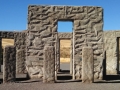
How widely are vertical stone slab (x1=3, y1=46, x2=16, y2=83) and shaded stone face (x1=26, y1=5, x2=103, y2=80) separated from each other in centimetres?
148

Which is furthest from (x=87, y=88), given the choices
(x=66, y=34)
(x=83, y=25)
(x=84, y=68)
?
(x=66, y=34)

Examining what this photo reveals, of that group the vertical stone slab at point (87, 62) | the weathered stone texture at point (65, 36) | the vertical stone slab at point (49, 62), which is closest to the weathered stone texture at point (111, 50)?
the weathered stone texture at point (65, 36)

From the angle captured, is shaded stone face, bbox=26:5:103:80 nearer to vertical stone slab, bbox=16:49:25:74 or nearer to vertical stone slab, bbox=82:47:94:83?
vertical stone slab, bbox=82:47:94:83

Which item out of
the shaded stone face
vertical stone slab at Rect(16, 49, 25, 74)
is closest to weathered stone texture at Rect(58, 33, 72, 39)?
vertical stone slab at Rect(16, 49, 25, 74)

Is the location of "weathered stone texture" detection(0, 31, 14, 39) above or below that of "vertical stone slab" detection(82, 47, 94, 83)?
above

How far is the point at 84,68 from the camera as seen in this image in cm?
909

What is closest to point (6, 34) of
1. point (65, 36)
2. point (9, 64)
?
point (65, 36)

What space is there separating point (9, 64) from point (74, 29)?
333 cm

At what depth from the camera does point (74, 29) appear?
10.6 meters

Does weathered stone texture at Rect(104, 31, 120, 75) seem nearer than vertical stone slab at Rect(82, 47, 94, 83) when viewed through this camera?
No

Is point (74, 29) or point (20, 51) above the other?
point (74, 29)

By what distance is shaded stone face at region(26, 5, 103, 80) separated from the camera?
413 inches

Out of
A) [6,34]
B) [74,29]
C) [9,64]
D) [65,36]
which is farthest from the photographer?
[65,36]

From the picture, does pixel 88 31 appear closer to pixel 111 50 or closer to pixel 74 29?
pixel 74 29
